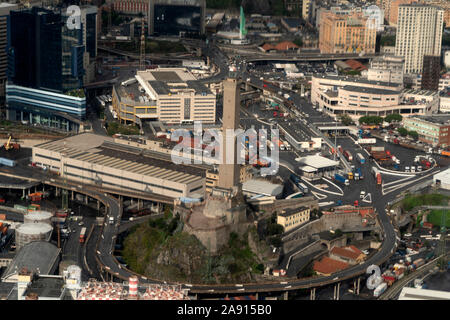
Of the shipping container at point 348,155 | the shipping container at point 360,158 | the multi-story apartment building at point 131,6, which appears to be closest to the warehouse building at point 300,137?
the shipping container at point 348,155

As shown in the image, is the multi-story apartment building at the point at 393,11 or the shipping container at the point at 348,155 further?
the multi-story apartment building at the point at 393,11

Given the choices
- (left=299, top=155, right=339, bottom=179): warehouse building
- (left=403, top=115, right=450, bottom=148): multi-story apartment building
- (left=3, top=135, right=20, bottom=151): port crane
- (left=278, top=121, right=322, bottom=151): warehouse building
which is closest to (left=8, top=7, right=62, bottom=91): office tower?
(left=3, top=135, right=20, bottom=151): port crane

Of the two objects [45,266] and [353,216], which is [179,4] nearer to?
[353,216]

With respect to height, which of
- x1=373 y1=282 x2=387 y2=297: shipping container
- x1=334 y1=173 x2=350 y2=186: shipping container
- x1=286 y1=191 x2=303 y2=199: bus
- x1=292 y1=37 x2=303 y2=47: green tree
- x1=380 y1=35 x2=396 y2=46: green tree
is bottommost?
x1=373 y1=282 x2=387 y2=297: shipping container

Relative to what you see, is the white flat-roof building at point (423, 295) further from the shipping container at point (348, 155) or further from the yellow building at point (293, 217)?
the shipping container at point (348, 155)

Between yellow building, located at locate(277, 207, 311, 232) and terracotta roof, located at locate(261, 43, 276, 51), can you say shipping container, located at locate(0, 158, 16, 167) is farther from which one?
terracotta roof, located at locate(261, 43, 276, 51)

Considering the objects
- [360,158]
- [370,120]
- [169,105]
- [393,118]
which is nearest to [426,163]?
[360,158]

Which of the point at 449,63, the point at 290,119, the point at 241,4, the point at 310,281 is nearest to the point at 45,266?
the point at 310,281

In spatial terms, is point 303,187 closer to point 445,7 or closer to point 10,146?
point 10,146
